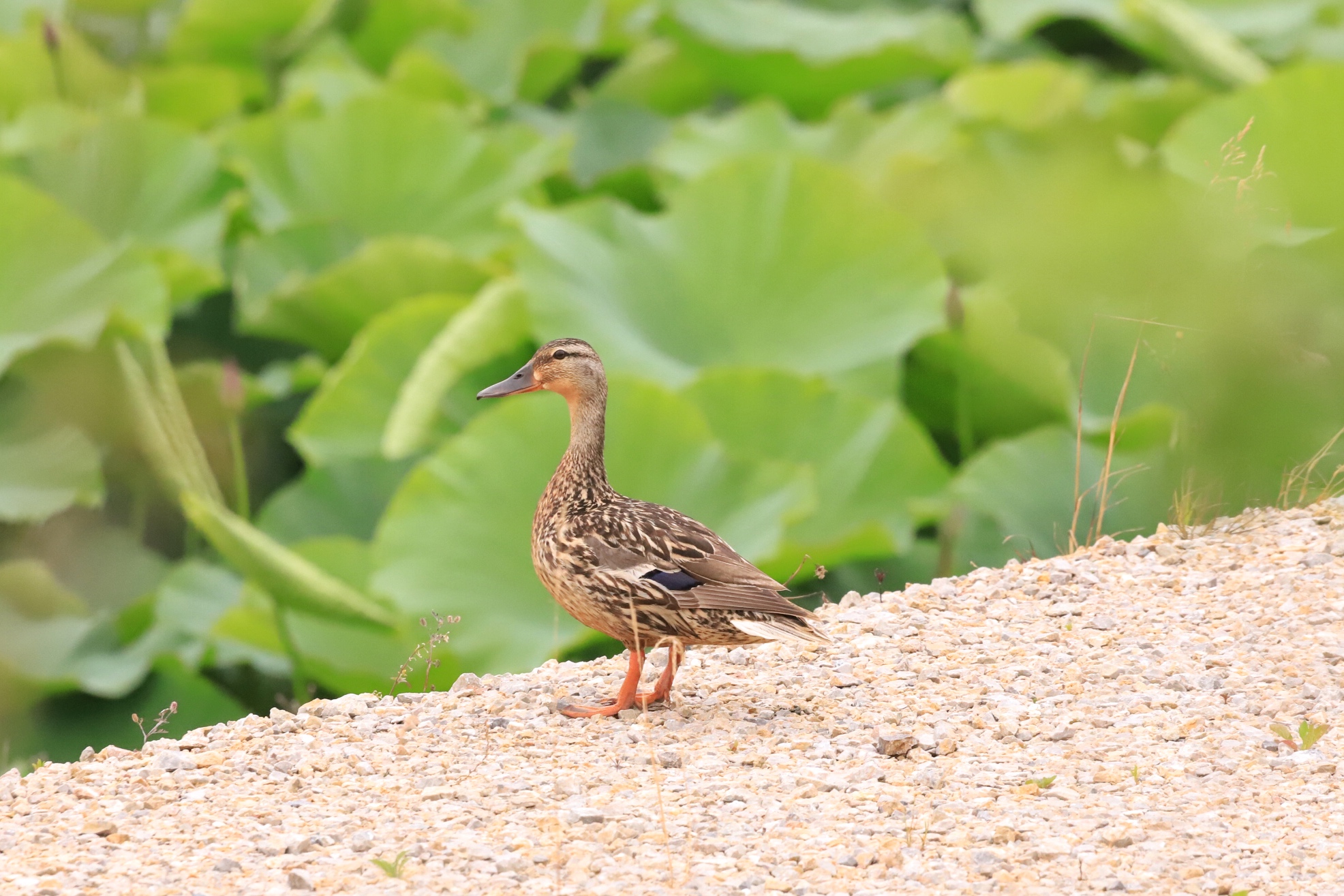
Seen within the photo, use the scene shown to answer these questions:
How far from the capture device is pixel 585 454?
150 inches

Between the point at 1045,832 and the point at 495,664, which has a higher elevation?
the point at 1045,832

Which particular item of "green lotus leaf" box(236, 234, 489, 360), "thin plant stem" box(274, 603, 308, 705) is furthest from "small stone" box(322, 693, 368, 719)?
"green lotus leaf" box(236, 234, 489, 360)

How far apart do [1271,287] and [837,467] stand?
1654mm

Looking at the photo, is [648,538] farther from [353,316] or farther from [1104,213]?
[353,316]

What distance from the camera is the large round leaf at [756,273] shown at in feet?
20.1

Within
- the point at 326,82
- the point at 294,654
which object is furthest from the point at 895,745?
the point at 326,82

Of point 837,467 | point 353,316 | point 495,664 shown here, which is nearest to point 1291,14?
point 837,467

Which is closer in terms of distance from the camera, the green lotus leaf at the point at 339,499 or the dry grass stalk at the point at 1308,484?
the dry grass stalk at the point at 1308,484

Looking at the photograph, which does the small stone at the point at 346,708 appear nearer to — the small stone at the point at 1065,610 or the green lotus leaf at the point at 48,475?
the small stone at the point at 1065,610

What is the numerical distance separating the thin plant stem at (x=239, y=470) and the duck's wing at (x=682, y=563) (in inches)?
105

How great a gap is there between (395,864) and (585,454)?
1379 mm

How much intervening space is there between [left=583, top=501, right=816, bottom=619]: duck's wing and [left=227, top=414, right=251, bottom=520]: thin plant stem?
2677mm

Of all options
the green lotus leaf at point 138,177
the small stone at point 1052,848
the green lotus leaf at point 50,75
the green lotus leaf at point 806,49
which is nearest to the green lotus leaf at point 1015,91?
the green lotus leaf at point 806,49

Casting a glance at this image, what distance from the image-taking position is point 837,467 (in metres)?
5.71
